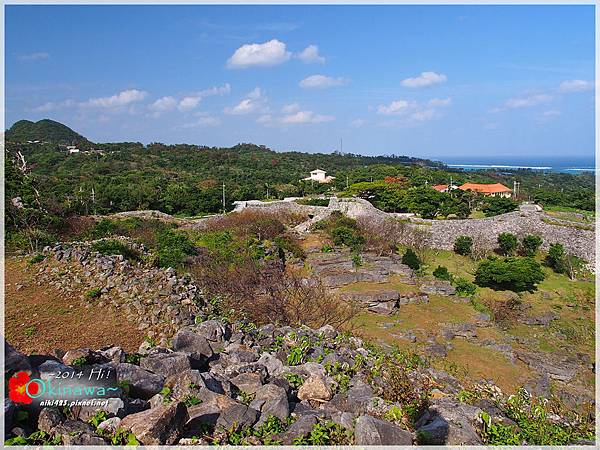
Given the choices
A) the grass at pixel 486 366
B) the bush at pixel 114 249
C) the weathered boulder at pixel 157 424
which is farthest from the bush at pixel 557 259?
the weathered boulder at pixel 157 424

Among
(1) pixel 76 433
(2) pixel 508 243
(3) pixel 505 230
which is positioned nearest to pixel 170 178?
(3) pixel 505 230

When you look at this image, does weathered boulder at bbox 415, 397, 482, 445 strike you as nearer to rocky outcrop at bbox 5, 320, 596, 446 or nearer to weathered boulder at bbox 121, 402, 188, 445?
rocky outcrop at bbox 5, 320, 596, 446

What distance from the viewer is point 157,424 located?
319 centimetres

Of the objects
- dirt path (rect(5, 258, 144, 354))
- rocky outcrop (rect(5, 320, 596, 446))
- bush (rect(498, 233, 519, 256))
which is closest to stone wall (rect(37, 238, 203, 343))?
dirt path (rect(5, 258, 144, 354))

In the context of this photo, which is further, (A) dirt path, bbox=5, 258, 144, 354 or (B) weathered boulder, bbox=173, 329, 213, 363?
(A) dirt path, bbox=5, 258, 144, 354

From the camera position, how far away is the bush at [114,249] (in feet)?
31.0

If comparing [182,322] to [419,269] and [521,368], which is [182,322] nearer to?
[521,368]

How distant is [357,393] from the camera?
4.53 meters

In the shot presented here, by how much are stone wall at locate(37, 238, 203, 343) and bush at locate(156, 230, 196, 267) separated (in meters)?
1.82

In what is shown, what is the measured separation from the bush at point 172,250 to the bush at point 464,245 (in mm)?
11794

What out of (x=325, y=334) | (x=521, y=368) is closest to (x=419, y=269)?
(x=521, y=368)

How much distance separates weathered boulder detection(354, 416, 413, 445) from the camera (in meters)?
3.46

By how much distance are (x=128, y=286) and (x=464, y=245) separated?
14929 mm

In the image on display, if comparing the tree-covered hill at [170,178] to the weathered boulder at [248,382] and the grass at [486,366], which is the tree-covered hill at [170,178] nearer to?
the weathered boulder at [248,382]
